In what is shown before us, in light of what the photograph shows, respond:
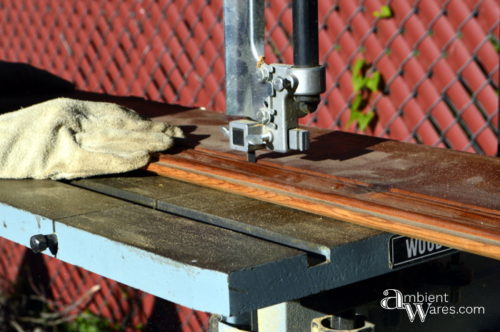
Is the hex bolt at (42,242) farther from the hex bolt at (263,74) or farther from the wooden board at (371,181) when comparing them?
the hex bolt at (263,74)

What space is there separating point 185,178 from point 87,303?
2.79 metres

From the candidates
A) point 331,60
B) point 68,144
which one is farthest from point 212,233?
point 331,60

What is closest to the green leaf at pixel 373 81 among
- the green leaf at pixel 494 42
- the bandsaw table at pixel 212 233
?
the green leaf at pixel 494 42

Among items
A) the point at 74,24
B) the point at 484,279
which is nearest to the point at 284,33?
the point at 74,24

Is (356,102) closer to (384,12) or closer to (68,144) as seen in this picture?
(384,12)

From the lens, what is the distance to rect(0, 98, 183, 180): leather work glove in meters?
2.15

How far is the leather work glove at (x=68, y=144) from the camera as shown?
2.15 meters

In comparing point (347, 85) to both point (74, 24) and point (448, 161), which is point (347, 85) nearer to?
point (448, 161)

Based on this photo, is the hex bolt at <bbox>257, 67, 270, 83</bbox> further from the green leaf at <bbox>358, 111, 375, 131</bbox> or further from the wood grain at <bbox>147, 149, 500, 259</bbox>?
the green leaf at <bbox>358, 111, 375, 131</bbox>

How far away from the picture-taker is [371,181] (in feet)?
6.38

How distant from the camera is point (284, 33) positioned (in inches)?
144

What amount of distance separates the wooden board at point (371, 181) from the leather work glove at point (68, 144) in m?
0.08

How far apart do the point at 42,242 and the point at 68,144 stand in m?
0.44

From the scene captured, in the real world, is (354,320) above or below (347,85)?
below
